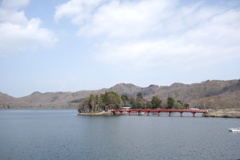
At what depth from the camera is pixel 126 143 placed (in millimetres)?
59656

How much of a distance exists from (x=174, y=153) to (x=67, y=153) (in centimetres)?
2056

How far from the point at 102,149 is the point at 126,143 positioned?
25.8 ft

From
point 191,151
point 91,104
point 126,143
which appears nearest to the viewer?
point 191,151

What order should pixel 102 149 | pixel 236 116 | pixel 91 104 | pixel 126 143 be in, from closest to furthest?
1. pixel 102 149
2. pixel 126 143
3. pixel 236 116
4. pixel 91 104

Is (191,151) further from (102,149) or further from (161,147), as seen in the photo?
(102,149)

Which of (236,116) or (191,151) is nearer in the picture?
(191,151)

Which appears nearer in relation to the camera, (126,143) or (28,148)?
(28,148)

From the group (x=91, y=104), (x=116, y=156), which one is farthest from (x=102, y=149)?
(x=91, y=104)

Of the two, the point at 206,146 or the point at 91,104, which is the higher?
the point at 91,104

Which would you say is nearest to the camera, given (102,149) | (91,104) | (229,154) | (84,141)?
(229,154)

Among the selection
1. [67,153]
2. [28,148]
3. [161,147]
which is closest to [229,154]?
[161,147]

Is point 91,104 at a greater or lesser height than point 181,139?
greater

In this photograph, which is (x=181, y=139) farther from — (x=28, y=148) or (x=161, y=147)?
(x=28, y=148)

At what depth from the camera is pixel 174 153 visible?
48.7 m
